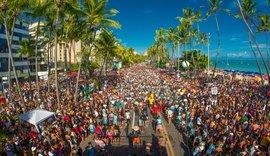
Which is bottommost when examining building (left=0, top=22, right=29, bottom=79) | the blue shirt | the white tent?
the blue shirt

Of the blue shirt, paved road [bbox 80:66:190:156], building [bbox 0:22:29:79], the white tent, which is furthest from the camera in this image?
building [bbox 0:22:29:79]

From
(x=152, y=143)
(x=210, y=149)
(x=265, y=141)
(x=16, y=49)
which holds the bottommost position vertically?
(x=152, y=143)

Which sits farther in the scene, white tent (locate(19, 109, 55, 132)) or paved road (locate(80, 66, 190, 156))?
white tent (locate(19, 109, 55, 132))

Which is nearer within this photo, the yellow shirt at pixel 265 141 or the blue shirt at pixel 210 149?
the blue shirt at pixel 210 149

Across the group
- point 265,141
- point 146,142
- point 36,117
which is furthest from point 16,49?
point 265,141

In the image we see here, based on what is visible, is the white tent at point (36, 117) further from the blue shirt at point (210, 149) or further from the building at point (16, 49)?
the building at point (16, 49)

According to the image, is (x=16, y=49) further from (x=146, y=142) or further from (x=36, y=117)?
(x=146, y=142)

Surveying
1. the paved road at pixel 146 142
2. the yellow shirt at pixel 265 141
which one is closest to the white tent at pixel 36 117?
the paved road at pixel 146 142

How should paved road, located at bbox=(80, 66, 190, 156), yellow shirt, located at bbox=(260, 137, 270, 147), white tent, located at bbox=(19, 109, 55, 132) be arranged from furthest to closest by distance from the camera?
white tent, located at bbox=(19, 109, 55, 132) < paved road, located at bbox=(80, 66, 190, 156) < yellow shirt, located at bbox=(260, 137, 270, 147)

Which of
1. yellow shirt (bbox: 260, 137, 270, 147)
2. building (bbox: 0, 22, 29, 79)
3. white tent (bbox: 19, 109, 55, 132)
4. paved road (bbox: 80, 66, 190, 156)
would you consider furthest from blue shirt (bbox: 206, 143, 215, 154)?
building (bbox: 0, 22, 29, 79)

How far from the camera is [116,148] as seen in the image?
14.1 meters

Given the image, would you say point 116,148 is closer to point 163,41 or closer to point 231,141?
point 231,141

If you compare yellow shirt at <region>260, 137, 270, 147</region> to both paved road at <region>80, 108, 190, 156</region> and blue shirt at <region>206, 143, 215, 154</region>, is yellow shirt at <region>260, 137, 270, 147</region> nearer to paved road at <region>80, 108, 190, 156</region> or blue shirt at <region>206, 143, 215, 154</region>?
blue shirt at <region>206, 143, 215, 154</region>

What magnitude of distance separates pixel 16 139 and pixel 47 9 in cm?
1293
